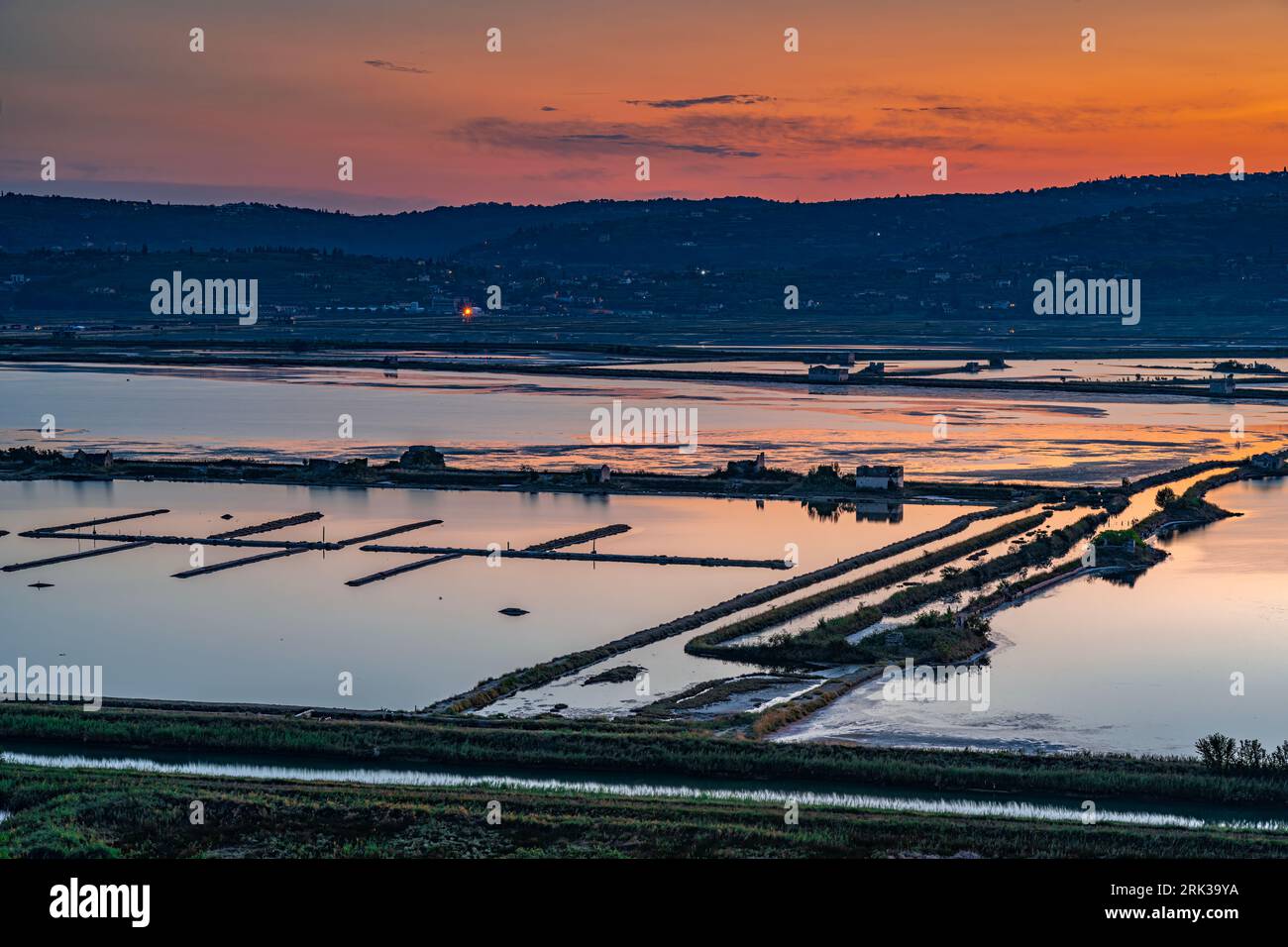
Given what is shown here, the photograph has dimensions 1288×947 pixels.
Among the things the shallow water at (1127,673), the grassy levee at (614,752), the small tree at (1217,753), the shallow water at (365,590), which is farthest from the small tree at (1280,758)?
the shallow water at (365,590)

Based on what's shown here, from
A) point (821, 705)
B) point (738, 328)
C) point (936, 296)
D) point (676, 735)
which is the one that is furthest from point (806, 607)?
point (936, 296)

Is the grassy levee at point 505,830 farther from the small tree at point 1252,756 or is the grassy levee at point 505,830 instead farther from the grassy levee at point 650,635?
the grassy levee at point 650,635

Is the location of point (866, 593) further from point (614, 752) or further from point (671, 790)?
point (671, 790)

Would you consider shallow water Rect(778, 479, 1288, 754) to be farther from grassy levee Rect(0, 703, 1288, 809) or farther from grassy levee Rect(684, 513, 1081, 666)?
grassy levee Rect(684, 513, 1081, 666)

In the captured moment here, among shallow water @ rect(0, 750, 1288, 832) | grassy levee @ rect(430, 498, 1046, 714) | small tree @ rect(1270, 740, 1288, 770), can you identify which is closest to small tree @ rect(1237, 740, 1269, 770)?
small tree @ rect(1270, 740, 1288, 770)

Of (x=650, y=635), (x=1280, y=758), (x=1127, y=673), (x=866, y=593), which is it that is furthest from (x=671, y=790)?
(x=866, y=593)
